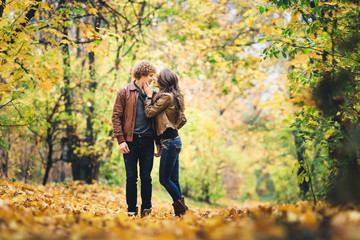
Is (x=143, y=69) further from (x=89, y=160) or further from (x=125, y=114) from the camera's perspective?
(x=89, y=160)

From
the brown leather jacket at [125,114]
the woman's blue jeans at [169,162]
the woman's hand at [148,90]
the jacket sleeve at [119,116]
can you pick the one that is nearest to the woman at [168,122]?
the woman's blue jeans at [169,162]

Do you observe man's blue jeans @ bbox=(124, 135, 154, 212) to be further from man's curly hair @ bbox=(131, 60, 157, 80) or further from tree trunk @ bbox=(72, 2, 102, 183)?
tree trunk @ bbox=(72, 2, 102, 183)

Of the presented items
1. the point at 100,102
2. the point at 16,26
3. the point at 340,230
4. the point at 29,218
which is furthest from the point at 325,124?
the point at 100,102

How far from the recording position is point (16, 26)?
366 centimetres

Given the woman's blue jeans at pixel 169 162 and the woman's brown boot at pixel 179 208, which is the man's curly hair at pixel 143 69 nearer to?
the woman's blue jeans at pixel 169 162

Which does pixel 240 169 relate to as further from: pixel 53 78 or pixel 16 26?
pixel 16 26

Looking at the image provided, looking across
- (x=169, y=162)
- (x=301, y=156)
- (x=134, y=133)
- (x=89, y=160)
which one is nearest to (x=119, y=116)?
(x=134, y=133)

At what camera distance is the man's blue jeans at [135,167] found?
11.4ft

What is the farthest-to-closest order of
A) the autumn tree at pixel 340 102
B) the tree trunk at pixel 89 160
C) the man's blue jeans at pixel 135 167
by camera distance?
the tree trunk at pixel 89 160 < the man's blue jeans at pixel 135 167 < the autumn tree at pixel 340 102

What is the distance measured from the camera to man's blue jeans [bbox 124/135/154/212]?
11.4ft

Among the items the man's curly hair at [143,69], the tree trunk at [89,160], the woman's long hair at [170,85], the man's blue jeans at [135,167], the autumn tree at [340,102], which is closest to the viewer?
the autumn tree at [340,102]

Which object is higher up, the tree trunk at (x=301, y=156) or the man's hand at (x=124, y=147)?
the man's hand at (x=124, y=147)

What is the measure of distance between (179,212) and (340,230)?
7.08ft

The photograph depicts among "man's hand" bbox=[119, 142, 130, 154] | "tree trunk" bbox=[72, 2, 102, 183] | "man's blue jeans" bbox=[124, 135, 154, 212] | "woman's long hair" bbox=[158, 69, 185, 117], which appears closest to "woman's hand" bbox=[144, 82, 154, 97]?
"woman's long hair" bbox=[158, 69, 185, 117]
